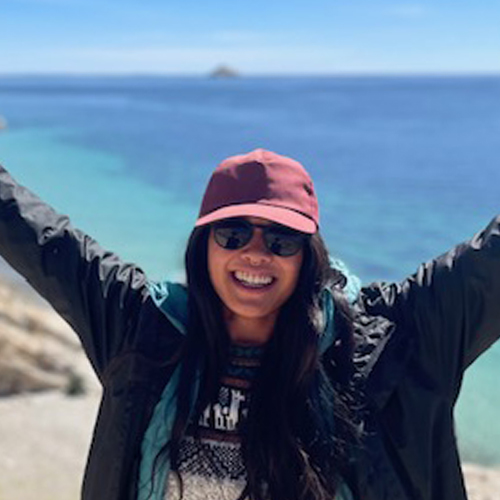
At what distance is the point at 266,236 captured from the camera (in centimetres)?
244

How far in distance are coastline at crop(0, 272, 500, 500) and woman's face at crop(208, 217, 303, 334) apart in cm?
464

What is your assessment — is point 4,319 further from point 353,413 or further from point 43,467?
point 353,413

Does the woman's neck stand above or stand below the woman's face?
below

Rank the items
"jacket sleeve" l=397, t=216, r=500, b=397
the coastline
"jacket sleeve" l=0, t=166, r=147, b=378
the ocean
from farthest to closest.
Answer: the ocean
the coastline
"jacket sleeve" l=0, t=166, r=147, b=378
"jacket sleeve" l=397, t=216, r=500, b=397

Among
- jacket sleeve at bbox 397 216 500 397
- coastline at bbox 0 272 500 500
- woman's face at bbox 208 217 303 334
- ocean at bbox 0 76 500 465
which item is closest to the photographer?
jacket sleeve at bbox 397 216 500 397

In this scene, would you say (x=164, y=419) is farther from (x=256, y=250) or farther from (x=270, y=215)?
(x=270, y=215)

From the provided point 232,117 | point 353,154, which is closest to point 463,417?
point 353,154

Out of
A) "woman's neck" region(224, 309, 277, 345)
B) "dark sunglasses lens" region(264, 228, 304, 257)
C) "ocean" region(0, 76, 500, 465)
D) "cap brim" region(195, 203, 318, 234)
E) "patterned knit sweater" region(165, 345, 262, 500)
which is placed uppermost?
"cap brim" region(195, 203, 318, 234)

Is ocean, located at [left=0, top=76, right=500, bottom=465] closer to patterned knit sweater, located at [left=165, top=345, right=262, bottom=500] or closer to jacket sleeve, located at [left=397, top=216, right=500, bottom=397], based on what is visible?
patterned knit sweater, located at [left=165, top=345, right=262, bottom=500]

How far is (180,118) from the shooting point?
3049 inches

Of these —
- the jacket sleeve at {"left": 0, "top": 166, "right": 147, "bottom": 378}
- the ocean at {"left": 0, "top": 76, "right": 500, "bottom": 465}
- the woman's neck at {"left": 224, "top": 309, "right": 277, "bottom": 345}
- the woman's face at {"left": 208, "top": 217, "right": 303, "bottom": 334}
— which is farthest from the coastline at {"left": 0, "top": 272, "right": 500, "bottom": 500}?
the woman's face at {"left": 208, "top": 217, "right": 303, "bottom": 334}

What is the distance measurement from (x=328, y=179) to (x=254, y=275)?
31513mm

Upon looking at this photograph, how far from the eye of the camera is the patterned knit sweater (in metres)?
2.46

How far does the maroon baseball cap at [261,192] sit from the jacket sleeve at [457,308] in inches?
14.6
